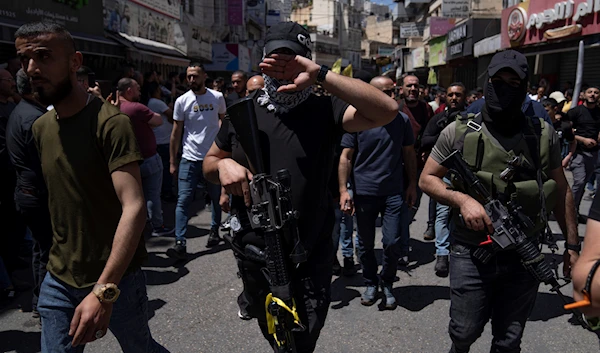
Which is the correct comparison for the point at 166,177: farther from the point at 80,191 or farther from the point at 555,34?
the point at 555,34

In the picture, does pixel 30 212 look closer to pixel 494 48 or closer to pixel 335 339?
pixel 335 339

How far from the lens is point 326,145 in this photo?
2.46 m

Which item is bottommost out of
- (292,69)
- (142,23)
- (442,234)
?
(442,234)

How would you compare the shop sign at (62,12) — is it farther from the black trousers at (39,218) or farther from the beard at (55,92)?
the beard at (55,92)

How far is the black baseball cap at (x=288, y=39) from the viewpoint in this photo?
7.31 ft

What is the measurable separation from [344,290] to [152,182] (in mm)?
2715

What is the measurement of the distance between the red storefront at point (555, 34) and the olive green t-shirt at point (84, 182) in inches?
499

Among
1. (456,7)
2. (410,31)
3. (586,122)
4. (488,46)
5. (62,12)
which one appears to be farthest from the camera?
(410,31)

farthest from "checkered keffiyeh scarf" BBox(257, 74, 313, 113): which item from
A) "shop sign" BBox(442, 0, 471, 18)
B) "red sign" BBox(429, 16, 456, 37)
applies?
"red sign" BBox(429, 16, 456, 37)

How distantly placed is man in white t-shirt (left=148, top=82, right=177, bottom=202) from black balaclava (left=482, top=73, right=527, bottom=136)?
513 centimetres

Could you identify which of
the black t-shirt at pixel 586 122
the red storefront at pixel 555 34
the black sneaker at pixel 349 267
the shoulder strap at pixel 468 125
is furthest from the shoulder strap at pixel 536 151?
the red storefront at pixel 555 34

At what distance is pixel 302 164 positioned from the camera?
237 centimetres

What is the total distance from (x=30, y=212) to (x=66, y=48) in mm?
1975

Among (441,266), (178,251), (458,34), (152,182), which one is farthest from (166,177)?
(458,34)
